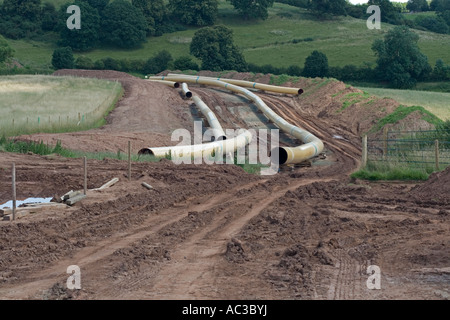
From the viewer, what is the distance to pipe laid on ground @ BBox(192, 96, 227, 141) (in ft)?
92.1

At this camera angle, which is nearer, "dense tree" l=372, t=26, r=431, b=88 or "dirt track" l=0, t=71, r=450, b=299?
"dirt track" l=0, t=71, r=450, b=299

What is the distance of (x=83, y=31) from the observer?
92750 millimetres

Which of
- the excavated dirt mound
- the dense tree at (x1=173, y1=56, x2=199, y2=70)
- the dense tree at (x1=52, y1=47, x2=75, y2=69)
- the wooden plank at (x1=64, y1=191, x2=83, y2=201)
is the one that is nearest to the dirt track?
the excavated dirt mound

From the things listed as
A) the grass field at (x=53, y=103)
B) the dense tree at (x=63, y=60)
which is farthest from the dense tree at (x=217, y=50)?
the grass field at (x=53, y=103)

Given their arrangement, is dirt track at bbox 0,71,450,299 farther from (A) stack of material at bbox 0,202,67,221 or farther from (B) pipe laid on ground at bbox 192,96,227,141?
(B) pipe laid on ground at bbox 192,96,227,141

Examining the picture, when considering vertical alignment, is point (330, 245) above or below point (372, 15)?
below

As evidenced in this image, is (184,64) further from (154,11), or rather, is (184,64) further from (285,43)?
(154,11)

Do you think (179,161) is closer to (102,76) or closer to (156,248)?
(156,248)

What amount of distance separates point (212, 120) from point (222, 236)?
71.9 ft

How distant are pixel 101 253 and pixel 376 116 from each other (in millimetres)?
26995

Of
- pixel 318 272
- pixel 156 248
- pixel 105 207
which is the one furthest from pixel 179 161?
pixel 318 272

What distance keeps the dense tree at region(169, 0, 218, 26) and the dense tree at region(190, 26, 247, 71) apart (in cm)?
2735
